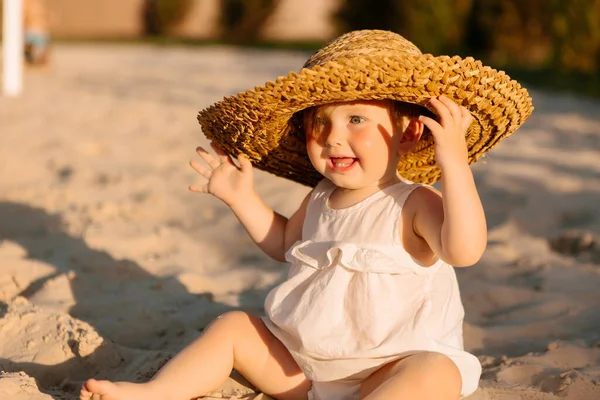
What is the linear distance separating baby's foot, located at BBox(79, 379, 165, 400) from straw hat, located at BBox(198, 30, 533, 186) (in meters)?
0.77

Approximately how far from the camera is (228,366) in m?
2.27

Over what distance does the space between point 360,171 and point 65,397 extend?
101 cm

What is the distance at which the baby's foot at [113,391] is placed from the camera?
80.0 inches

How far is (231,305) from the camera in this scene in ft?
10.0

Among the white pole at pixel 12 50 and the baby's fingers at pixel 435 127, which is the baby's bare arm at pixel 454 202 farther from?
the white pole at pixel 12 50

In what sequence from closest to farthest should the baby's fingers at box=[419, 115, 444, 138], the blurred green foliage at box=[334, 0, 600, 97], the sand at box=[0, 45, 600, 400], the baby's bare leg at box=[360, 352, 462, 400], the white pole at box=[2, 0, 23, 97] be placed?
the baby's bare leg at box=[360, 352, 462, 400]
the baby's fingers at box=[419, 115, 444, 138]
the sand at box=[0, 45, 600, 400]
the white pole at box=[2, 0, 23, 97]
the blurred green foliage at box=[334, 0, 600, 97]

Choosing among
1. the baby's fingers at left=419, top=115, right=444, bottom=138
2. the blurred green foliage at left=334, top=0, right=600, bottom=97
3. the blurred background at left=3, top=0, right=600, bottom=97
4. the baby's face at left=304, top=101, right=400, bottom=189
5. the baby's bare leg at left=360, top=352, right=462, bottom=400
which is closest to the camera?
the baby's bare leg at left=360, top=352, right=462, bottom=400

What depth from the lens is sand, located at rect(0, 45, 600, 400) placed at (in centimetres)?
249

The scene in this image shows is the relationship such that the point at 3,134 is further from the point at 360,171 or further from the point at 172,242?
the point at 360,171

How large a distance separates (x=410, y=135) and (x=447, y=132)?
0.21m

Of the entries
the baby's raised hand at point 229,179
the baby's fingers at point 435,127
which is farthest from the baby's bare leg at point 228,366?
the baby's fingers at point 435,127

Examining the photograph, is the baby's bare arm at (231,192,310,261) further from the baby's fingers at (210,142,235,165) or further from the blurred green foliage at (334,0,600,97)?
the blurred green foliage at (334,0,600,97)

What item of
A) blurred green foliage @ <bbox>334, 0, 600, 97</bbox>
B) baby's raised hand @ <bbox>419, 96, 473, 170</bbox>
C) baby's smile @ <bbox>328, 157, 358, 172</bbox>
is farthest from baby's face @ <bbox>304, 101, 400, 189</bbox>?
blurred green foliage @ <bbox>334, 0, 600, 97</bbox>

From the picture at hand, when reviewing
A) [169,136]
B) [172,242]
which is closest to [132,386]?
[172,242]
